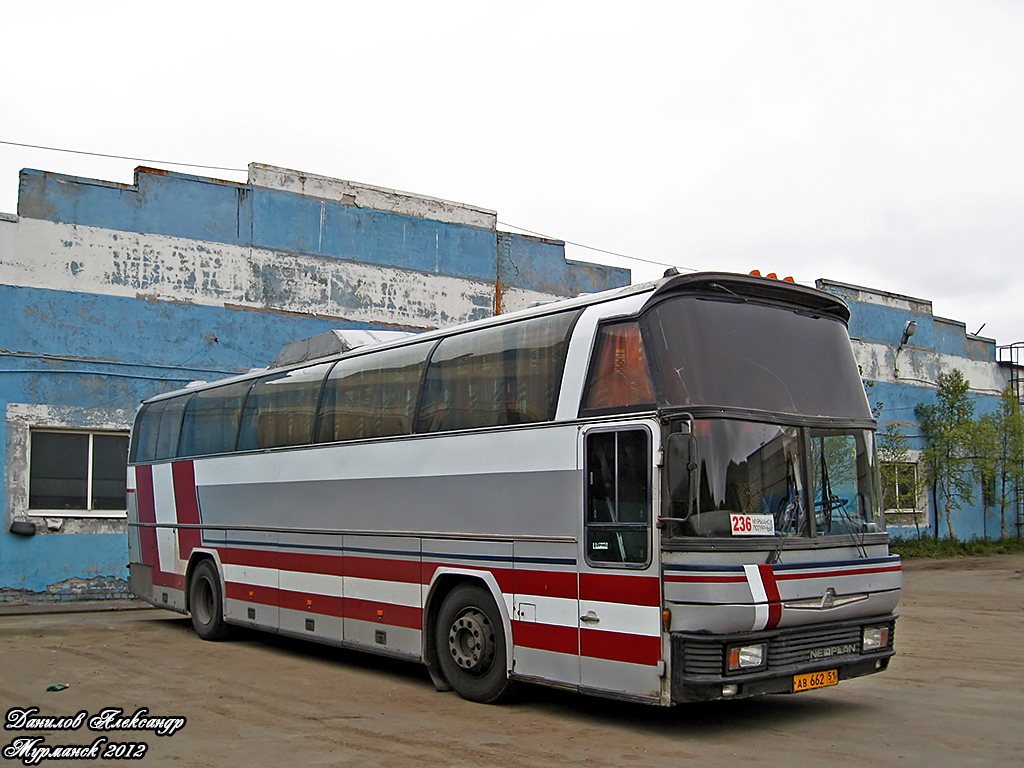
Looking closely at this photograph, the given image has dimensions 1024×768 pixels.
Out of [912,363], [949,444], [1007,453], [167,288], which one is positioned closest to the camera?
[167,288]

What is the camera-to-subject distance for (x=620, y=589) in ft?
26.5

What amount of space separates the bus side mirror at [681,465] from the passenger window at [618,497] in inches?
10.5

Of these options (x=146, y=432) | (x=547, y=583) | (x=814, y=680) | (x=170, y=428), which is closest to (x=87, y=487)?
(x=146, y=432)

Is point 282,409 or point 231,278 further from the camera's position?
point 231,278

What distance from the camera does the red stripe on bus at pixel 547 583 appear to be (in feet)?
28.0

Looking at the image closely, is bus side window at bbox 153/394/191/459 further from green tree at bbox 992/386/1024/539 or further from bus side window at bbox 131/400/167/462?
green tree at bbox 992/386/1024/539

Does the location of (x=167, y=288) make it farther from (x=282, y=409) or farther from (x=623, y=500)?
(x=623, y=500)

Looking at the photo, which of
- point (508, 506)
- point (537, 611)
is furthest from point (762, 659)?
point (508, 506)

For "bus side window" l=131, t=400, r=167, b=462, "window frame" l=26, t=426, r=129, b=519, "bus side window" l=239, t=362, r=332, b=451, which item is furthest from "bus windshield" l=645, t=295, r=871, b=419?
"window frame" l=26, t=426, r=129, b=519

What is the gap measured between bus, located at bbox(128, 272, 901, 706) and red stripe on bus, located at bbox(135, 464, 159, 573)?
5.52 m

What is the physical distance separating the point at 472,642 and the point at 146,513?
8758 mm

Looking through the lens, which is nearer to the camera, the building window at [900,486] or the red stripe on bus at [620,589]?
the red stripe on bus at [620,589]

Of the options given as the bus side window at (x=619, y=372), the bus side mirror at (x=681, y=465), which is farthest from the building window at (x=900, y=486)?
the bus side mirror at (x=681, y=465)

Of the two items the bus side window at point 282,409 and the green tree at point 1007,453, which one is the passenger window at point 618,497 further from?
the green tree at point 1007,453
